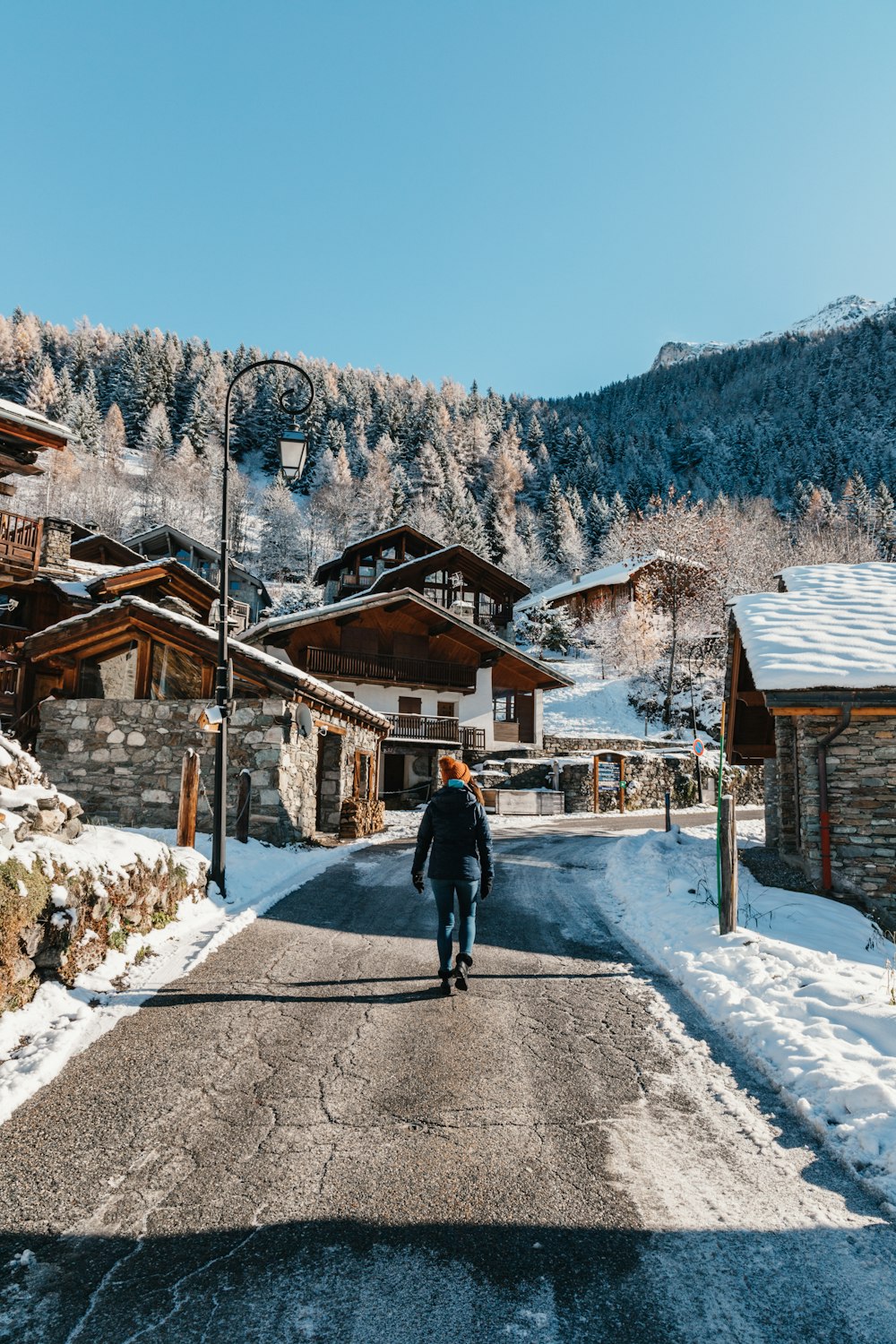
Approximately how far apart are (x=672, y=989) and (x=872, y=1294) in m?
3.78

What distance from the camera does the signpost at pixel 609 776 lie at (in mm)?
28625

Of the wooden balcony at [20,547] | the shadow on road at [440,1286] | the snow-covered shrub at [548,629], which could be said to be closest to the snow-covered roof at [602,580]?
the snow-covered shrub at [548,629]

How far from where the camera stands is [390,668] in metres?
32.0

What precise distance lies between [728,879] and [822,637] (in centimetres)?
671

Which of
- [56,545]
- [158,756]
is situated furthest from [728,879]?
[56,545]

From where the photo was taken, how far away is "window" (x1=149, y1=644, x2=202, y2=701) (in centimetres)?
1384

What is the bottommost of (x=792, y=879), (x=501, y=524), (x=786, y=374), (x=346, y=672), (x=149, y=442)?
(x=792, y=879)

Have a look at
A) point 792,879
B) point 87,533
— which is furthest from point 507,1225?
point 87,533

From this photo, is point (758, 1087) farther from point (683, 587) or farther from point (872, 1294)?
point (683, 587)

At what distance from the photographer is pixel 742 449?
104 meters

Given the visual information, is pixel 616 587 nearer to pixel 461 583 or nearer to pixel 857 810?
pixel 461 583

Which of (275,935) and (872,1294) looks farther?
(275,935)

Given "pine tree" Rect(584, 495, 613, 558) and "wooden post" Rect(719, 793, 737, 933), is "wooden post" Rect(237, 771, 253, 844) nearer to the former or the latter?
"wooden post" Rect(719, 793, 737, 933)

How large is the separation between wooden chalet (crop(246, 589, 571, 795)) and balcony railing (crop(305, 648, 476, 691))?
4cm
